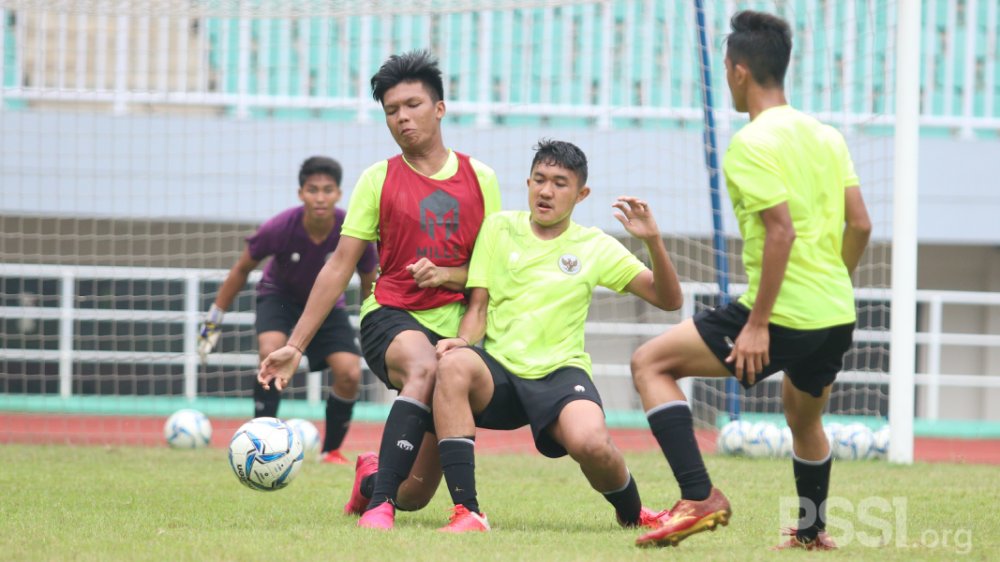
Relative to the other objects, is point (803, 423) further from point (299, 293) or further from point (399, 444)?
point (299, 293)

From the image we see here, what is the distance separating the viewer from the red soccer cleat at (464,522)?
332cm

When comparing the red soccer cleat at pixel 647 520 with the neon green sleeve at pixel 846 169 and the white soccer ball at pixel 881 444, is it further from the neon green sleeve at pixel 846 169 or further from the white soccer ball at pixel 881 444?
the white soccer ball at pixel 881 444

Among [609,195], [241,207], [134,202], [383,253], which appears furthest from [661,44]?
[383,253]

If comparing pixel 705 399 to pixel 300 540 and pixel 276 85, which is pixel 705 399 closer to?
pixel 276 85

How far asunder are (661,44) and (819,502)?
8878 millimetres

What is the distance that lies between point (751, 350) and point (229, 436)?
22.1ft

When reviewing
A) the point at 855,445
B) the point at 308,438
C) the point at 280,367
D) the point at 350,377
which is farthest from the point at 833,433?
the point at 280,367

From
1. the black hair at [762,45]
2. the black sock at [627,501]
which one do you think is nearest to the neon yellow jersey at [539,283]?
the black sock at [627,501]

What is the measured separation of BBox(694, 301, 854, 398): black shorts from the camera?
2.89m

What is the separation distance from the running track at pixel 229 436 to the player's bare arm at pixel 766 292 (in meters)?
4.81

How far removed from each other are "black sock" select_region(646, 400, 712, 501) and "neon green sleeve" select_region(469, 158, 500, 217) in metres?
1.31

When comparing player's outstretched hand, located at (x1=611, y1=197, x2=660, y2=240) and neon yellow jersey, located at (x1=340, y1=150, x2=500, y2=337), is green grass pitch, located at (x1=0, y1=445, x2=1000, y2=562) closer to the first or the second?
neon yellow jersey, located at (x1=340, y1=150, x2=500, y2=337)

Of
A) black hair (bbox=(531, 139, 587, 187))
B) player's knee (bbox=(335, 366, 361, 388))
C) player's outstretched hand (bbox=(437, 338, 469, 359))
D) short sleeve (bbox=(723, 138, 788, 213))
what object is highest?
black hair (bbox=(531, 139, 587, 187))

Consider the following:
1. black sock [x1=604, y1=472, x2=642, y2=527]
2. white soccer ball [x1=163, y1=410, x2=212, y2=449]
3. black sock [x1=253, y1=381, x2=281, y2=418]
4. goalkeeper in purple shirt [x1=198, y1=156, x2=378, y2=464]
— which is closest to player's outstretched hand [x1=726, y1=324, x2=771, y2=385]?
black sock [x1=604, y1=472, x2=642, y2=527]
